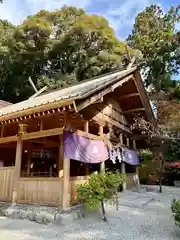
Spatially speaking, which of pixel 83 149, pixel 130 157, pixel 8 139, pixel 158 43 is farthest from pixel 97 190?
pixel 158 43

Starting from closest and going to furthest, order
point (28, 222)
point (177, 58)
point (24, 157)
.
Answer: point (28, 222)
point (24, 157)
point (177, 58)

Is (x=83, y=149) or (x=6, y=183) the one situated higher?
(x=83, y=149)

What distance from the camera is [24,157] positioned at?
12258 millimetres

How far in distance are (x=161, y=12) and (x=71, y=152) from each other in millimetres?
24109

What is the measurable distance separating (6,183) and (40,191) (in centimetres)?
173

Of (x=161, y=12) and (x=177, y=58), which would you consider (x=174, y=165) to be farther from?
(x=161, y=12)

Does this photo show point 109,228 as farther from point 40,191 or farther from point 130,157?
point 130,157

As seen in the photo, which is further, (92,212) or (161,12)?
(161,12)

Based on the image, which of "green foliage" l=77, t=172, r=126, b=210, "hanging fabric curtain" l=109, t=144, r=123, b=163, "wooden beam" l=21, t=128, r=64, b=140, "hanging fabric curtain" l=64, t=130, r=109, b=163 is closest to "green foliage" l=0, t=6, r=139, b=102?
"hanging fabric curtain" l=109, t=144, r=123, b=163

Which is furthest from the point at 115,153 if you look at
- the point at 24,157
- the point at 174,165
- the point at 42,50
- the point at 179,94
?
the point at 42,50

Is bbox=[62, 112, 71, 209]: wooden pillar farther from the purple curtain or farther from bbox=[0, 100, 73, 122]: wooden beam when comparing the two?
the purple curtain

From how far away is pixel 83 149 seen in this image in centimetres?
673

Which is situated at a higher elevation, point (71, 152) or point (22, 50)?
point (22, 50)

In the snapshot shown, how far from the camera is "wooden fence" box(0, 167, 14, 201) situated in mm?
7297
